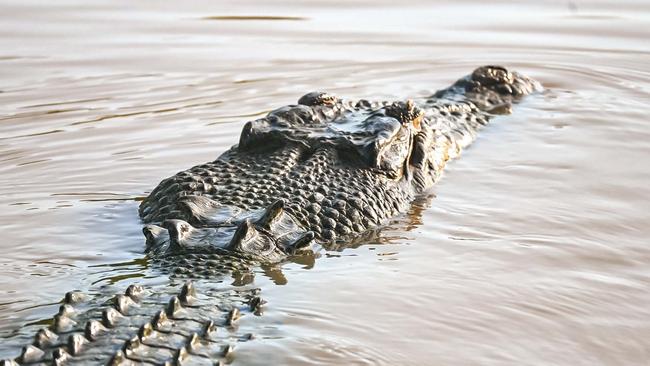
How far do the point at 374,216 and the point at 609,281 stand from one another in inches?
52.5

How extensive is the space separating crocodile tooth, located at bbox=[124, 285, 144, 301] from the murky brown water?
47 cm

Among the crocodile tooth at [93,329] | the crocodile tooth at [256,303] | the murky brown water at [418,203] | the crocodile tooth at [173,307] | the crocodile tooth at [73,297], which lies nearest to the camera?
the crocodile tooth at [93,329]

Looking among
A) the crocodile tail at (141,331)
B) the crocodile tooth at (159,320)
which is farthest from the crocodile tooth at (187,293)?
the crocodile tooth at (159,320)

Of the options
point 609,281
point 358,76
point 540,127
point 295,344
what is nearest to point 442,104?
point 540,127

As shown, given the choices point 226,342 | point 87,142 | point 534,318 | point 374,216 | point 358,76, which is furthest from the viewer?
point 358,76

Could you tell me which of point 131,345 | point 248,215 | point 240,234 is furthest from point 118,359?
point 248,215

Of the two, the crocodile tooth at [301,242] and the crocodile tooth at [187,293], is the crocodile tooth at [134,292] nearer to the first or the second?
the crocodile tooth at [187,293]

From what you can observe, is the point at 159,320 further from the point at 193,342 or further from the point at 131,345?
the point at 131,345

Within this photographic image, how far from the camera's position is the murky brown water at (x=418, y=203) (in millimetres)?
5117

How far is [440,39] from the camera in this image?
1170 centimetres

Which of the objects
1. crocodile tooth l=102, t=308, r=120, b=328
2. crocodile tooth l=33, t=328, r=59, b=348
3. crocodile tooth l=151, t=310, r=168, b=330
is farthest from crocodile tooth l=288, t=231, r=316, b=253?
crocodile tooth l=33, t=328, r=59, b=348

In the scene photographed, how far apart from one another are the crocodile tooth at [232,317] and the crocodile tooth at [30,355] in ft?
2.81

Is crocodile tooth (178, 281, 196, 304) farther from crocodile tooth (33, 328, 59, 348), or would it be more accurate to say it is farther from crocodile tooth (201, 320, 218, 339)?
crocodile tooth (33, 328, 59, 348)

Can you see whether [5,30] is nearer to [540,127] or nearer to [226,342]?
[540,127]
